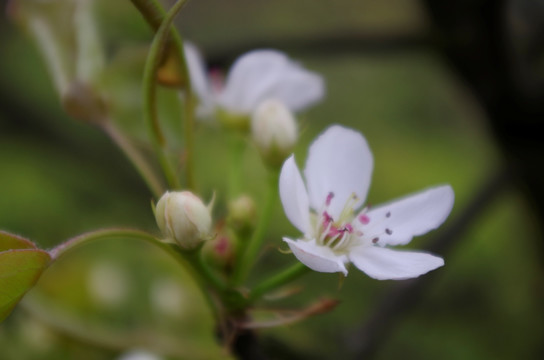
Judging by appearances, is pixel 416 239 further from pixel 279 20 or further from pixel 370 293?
pixel 279 20

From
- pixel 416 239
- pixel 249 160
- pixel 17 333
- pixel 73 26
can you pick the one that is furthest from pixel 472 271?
pixel 73 26

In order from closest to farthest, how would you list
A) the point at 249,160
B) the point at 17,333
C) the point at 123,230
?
the point at 123,230
the point at 17,333
the point at 249,160

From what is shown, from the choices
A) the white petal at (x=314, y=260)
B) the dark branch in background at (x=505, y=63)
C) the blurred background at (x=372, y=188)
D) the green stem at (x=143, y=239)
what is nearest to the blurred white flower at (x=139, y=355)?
the blurred background at (x=372, y=188)

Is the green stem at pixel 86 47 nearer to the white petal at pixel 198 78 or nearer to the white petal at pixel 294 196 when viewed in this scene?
the white petal at pixel 198 78

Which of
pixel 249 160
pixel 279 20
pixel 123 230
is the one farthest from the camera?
pixel 279 20

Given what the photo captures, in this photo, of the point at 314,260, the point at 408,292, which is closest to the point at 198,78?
the point at 314,260

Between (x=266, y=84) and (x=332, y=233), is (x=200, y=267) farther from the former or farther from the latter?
(x=266, y=84)
